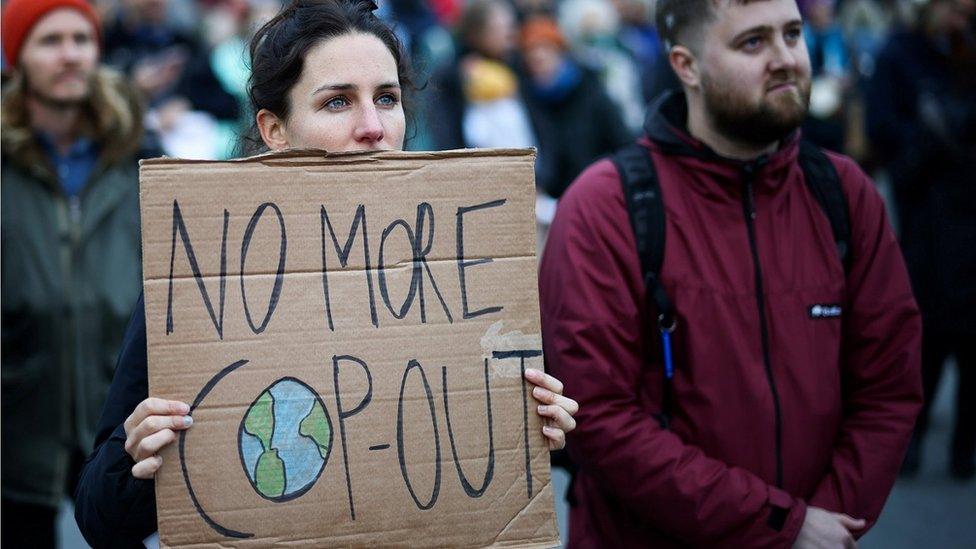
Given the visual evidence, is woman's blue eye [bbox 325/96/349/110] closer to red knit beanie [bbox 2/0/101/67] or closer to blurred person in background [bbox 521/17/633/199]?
red knit beanie [bbox 2/0/101/67]

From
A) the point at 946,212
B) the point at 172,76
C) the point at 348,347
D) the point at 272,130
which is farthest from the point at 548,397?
the point at 172,76

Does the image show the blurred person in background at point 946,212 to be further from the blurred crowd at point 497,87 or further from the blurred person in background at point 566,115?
the blurred person in background at point 566,115

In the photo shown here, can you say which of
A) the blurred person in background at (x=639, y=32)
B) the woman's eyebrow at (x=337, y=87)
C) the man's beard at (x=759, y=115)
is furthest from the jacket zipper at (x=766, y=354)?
the blurred person in background at (x=639, y=32)

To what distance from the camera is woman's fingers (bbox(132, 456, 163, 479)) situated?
210 cm

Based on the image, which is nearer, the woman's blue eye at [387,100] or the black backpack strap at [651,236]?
the woman's blue eye at [387,100]

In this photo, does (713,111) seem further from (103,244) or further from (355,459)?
(103,244)

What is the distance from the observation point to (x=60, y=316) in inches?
147

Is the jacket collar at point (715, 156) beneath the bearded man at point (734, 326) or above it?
above

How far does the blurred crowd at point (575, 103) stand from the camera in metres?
5.71

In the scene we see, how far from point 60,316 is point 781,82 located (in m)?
2.25

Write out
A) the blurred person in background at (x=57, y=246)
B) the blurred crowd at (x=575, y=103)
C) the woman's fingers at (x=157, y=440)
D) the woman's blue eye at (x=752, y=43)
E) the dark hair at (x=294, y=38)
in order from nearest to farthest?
the woman's fingers at (x=157, y=440) < the dark hair at (x=294, y=38) < the woman's blue eye at (x=752, y=43) < the blurred person in background at (x=57, y=246) < the blurred crowd at (x=575, y=103)

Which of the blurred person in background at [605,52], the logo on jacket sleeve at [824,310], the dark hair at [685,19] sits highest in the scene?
the blurred person in background at [605,52]

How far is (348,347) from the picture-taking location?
2189 millimetres

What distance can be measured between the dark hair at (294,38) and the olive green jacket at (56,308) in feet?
4.54
